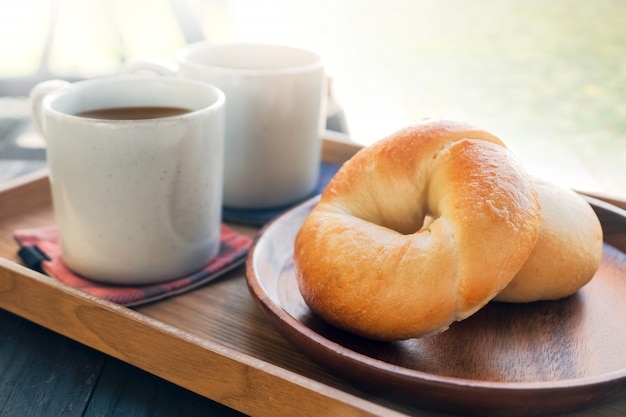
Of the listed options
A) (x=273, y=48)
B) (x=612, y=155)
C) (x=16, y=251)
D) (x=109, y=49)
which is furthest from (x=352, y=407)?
(x=109, y=49)

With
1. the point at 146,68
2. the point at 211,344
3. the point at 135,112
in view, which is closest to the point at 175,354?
the point at 211,344

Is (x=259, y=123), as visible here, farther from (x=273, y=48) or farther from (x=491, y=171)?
(x=491, y=171)

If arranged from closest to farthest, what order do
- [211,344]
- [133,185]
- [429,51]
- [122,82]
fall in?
[211,344] < [133,185] < [122,82] < [429,51]

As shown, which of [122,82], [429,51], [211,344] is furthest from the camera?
[429,51]

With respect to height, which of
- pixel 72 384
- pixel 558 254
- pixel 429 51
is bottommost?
pixel 429 51

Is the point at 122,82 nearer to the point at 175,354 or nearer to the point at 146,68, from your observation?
the point at 146,68

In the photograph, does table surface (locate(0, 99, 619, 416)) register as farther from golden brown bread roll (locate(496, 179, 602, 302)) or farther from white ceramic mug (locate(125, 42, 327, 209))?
white ceramic mug (locate(125, 42, 327, 209))

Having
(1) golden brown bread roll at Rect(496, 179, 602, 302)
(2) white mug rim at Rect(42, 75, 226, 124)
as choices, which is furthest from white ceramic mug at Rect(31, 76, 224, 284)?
(1) golden brown bread roll at Rect(496, 179, 602, 302)
